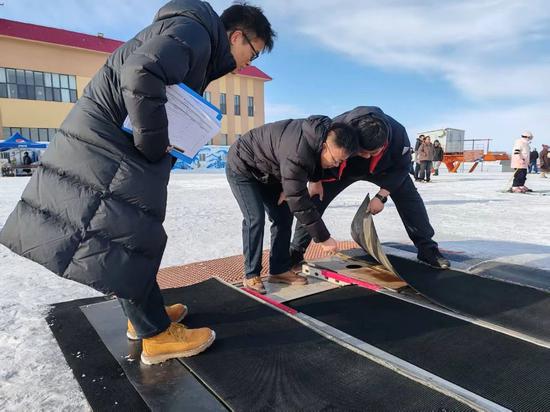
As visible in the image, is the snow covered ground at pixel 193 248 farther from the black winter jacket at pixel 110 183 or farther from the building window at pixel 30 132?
the building window at pixel 30 132

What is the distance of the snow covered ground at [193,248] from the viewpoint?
1.68 m

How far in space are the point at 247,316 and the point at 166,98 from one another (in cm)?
139

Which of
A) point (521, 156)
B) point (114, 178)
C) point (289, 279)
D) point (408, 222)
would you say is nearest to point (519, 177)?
point (521, 156)

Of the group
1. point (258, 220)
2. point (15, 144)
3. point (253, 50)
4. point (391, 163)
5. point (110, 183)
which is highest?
point (15, 144)

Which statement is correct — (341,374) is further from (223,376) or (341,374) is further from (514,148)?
(514,148)

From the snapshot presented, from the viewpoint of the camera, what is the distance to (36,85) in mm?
24250

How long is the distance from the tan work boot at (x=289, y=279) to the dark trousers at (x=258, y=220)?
4 cm

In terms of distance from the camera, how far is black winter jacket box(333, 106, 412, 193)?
3.04 m

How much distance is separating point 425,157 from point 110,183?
526 inches

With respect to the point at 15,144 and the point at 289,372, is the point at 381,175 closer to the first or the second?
the point at 289,372

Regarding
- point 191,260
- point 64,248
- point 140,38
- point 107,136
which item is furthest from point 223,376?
point 191,260

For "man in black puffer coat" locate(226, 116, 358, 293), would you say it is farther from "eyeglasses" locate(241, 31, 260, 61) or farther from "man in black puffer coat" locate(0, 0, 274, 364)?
"man in black puffer coat" locate(0, 0, 274, 364)

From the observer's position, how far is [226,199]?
8.17m

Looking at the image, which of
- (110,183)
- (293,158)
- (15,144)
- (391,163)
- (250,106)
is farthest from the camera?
(250,106)
